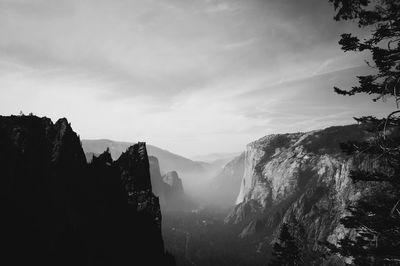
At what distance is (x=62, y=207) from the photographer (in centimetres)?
5531

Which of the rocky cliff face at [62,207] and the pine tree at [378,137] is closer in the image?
the pine tree at [378,137]

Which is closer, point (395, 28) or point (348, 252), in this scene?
point (395, 28)

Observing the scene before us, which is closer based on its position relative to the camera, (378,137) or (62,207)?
(378,137)

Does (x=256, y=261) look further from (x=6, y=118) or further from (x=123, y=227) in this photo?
(x=6, y=118)

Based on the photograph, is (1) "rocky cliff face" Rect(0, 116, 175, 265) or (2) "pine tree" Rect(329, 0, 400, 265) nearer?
(2) "pine tree" Rect(329, 0, 400, 265)

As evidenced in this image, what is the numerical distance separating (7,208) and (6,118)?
73.5 feet

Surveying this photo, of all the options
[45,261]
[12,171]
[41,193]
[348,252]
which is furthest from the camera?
[41,193]

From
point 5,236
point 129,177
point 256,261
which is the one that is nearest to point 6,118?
point 5,236

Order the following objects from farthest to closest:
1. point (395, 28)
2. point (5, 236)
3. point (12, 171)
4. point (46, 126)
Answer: point (46, 126), point (12, 171), point (5, 236), point (395, 28)

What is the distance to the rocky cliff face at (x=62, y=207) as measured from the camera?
4753 centimetres

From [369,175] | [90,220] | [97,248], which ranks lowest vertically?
[97,248]

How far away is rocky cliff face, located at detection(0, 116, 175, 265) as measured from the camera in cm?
4753

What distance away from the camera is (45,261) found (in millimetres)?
47125

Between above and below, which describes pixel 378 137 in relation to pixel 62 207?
above
